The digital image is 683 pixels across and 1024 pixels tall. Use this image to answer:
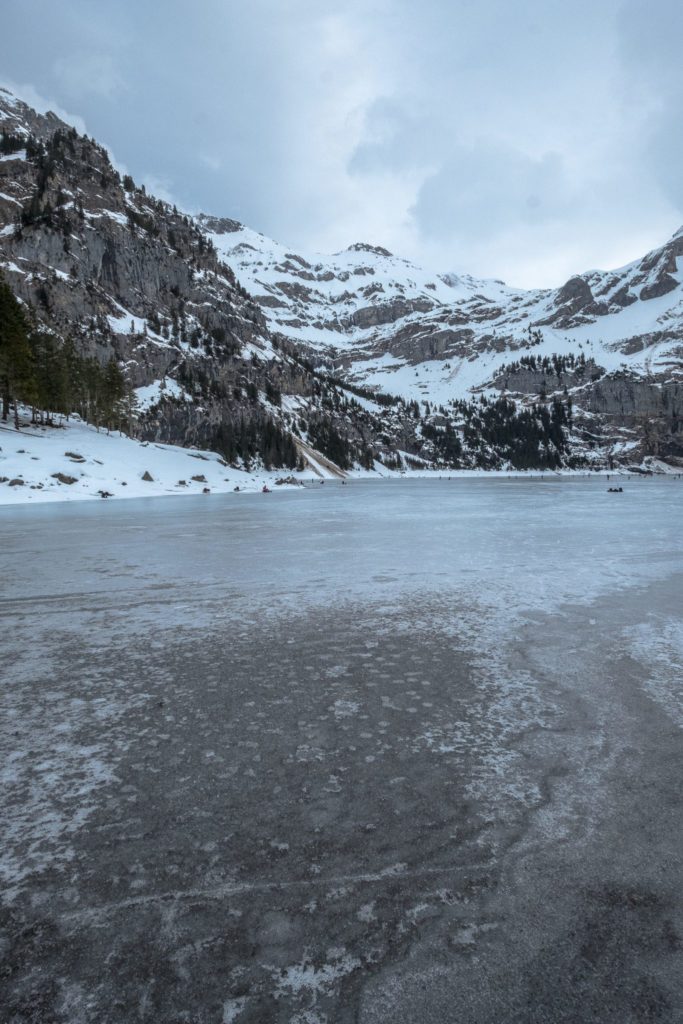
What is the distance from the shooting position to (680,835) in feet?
9.70

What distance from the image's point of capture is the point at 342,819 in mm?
3084

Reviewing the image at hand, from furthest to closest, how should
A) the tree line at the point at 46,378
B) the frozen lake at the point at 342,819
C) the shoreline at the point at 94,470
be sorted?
the tree line at the point at 46,378, the shoreline at the point at 94,470, the frozen lake at the point at 342,819

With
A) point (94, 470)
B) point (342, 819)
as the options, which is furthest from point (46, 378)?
point (342, 819)

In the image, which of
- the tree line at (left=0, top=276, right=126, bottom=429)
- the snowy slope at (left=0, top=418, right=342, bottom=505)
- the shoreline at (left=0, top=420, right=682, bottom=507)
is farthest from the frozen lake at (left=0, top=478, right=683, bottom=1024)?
the tree line at (left=0, top=276, right=126, bottom=429)

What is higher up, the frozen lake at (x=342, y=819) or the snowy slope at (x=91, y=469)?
the snowy slope at (x=91, y=469)

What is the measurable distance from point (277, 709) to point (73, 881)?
83.8 inches

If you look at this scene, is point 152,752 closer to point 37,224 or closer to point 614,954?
point 614,954

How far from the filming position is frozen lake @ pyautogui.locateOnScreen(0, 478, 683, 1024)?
6.73 ft

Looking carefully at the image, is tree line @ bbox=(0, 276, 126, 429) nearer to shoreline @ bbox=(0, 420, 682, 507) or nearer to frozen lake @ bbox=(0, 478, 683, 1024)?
shoreline @ bbox=(0, 420, 682, 507)

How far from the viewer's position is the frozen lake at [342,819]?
205cm

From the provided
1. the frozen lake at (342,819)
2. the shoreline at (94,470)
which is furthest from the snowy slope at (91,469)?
the frozen lake at (342,819)

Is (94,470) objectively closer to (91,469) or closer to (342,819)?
(91,469)

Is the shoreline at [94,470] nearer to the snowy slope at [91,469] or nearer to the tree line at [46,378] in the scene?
the snowy slope at [91,469]

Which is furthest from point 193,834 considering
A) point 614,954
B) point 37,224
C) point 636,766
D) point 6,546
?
point 37,224
